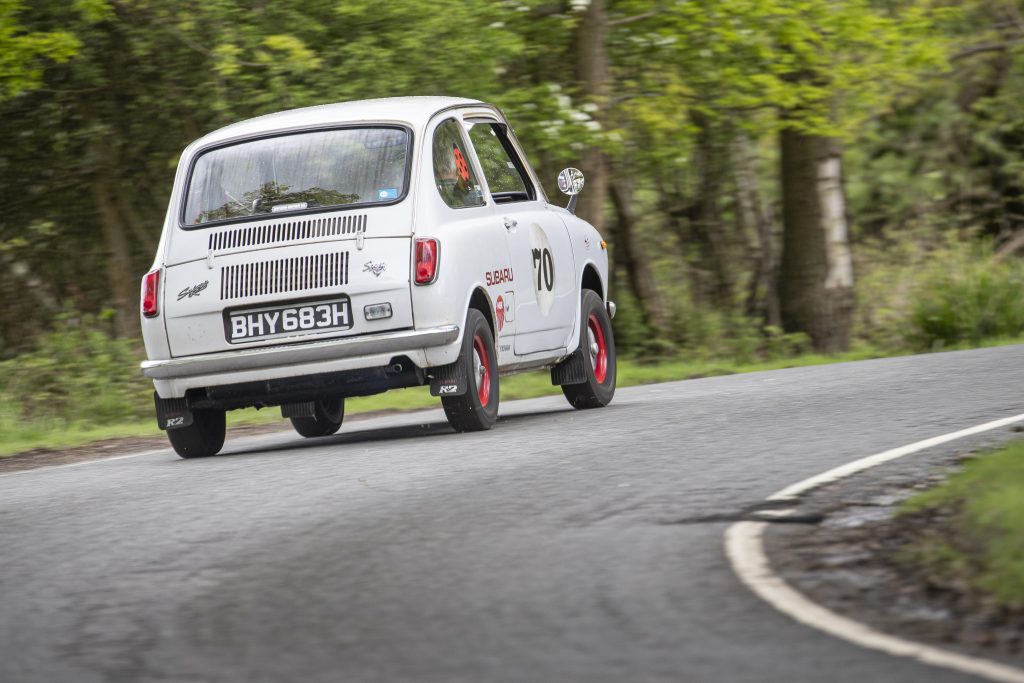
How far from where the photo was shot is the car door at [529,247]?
36.4ft

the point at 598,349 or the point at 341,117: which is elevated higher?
the point at 341,117

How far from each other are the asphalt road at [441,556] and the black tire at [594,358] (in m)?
1.36

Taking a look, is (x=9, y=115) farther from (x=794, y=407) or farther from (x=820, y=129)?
(x=794, y=407)

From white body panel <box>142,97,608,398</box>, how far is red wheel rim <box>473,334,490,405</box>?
0.82 ft

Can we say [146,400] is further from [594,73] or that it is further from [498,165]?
[498,165]

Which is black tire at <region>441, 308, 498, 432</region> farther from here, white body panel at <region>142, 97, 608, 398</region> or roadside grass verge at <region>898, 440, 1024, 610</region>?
roadside grass verge at <region>898, 440, 1024, 610</region>

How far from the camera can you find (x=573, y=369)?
1219 centimetres

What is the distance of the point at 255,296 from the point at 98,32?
10.3 metres

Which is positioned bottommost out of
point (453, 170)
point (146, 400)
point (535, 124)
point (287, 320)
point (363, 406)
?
point (146, 400)

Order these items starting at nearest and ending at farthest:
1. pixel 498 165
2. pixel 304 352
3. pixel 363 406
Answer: pixel 304 352
pixel 498 165
pixel 363 406

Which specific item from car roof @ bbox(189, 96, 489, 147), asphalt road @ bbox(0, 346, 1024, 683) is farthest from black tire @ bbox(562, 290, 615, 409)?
car roof @ bbox(189, 96, 489, 147)

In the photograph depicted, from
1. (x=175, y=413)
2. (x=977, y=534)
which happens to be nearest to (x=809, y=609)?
(x=977, y=534)


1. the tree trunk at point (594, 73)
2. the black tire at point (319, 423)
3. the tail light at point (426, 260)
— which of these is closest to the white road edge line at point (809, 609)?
the tail light at point (426, 260)

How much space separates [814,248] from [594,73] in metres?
4.73
